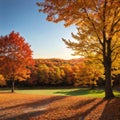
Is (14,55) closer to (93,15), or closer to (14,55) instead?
(14,55)

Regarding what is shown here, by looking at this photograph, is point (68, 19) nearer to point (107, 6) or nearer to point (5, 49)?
point (107, 6)

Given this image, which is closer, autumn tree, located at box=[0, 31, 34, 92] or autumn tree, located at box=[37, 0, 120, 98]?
autumn tree, located at box=[37, 0, 120, 98]

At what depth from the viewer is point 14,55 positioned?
119 ft

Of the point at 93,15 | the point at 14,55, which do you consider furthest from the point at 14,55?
the point at 93,15

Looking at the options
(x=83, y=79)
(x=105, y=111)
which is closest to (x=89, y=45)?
(x=105, y=111)

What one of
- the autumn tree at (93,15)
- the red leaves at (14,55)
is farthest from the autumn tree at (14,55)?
the autumn tree at (93,15)

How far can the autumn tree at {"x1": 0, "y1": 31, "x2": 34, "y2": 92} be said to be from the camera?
119 feet

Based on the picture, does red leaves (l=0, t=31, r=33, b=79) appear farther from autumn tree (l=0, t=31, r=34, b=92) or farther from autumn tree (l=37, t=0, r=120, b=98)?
autumn tree (l=37, t=0, r=120, b=98)

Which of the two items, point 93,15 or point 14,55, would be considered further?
point 14,55

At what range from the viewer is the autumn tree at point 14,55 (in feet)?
119

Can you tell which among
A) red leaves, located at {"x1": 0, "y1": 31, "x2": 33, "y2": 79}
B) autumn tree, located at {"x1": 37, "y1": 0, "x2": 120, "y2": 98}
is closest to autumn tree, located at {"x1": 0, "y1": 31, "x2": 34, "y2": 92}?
red leaves, located at {"x1": 0, "y1": 31, "x2": 33, "y2": 79}

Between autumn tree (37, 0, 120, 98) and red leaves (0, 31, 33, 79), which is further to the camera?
red leaves (0, 31, 33, 79)

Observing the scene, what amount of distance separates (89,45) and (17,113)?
816cm

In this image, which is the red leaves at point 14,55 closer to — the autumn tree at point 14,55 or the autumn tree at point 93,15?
the autumn tree at point 14,55
